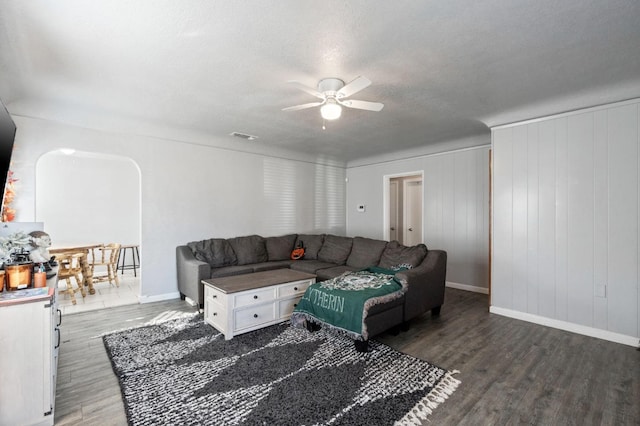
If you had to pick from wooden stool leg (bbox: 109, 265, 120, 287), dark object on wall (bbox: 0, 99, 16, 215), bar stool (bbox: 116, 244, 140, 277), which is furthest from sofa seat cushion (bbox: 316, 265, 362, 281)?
bar stool (bbox: 116, 244, 140, 277)

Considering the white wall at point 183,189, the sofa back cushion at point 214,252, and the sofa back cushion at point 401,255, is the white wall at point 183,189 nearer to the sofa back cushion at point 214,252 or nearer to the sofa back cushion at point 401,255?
the sofa back cushion at point 214,252

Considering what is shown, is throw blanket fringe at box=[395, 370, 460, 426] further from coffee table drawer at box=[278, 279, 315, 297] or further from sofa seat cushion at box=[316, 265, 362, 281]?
sofa seat cushion at box=[316, 265, 362, 281]

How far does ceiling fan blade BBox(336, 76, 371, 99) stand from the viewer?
2291 mm

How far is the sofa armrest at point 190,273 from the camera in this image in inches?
151

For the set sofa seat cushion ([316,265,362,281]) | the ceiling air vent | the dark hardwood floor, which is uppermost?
the ceiling air vent

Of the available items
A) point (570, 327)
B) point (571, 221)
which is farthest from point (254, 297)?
point (571, 221)

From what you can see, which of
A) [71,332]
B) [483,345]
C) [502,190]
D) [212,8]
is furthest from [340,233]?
[212,8]

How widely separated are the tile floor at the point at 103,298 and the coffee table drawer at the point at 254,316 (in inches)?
86.3

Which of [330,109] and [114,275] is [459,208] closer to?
[330,109]

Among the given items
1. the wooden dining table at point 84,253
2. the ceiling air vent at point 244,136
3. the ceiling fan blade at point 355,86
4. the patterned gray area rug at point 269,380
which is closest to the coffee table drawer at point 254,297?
the patterned gray area rug at point 269,380

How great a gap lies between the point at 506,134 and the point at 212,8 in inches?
145

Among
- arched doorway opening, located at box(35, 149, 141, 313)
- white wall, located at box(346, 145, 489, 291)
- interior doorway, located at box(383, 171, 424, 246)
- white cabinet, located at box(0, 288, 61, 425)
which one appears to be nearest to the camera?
white cabinet, located at box(0, 288, 61, 425)

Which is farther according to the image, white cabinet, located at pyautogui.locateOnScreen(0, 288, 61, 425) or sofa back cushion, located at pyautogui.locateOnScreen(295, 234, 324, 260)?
sofa back cushion, located at pyautogui.locateOnScreen(295, 234, 324, 260)

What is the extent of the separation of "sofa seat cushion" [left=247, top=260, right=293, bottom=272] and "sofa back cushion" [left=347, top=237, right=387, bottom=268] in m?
1.07
